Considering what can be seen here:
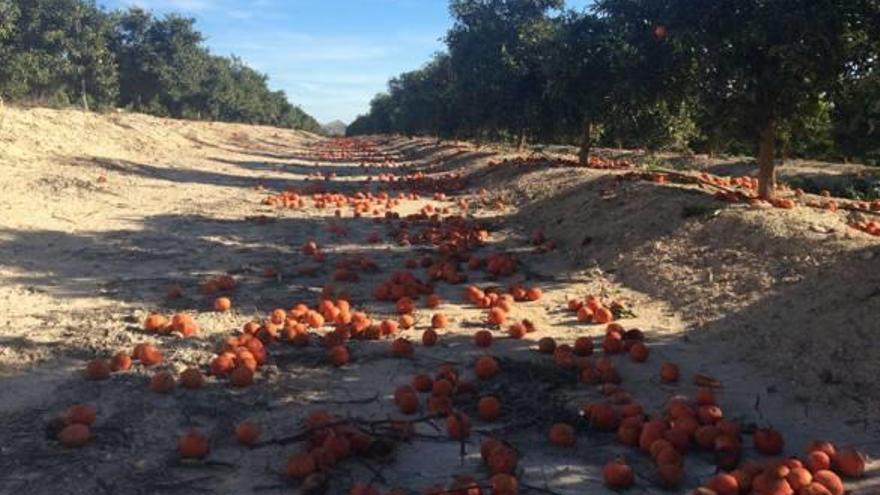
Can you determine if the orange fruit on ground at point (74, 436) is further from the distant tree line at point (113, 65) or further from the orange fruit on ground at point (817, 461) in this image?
the distant tree line at point (113, 65)

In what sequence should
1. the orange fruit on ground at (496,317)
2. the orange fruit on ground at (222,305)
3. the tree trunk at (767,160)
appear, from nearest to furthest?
the orange fruit on ground at (496,317), the orange fruit on ground at (222,305), the tree trunk at (767,160)

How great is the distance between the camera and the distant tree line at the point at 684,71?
1103cm

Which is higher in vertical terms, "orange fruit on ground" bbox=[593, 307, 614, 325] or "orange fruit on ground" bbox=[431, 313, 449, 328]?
"orange fruit on ground" bbox=[593, 307, 614, 325]

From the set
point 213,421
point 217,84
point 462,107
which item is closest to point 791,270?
point 213,421

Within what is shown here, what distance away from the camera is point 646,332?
7414mm

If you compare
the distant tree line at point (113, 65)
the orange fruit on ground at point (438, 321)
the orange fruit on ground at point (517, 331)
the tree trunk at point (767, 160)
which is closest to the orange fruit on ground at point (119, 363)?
the orange fruit on ground at point (438, 321)

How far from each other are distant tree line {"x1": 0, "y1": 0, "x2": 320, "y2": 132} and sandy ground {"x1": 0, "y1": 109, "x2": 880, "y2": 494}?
26905 mm

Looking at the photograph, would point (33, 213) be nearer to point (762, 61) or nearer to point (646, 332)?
point (646, 332)

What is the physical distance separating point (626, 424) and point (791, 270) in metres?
4.03

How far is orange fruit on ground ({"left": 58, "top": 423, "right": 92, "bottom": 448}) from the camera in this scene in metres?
4.68

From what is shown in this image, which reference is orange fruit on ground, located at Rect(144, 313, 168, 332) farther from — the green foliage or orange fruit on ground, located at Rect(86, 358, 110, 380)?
the green foliage

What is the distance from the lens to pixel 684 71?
1552cm

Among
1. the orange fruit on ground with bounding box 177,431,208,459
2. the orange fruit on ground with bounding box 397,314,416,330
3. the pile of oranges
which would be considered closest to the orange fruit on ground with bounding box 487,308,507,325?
the pile of oranges

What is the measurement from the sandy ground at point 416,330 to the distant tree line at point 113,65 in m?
26.9
